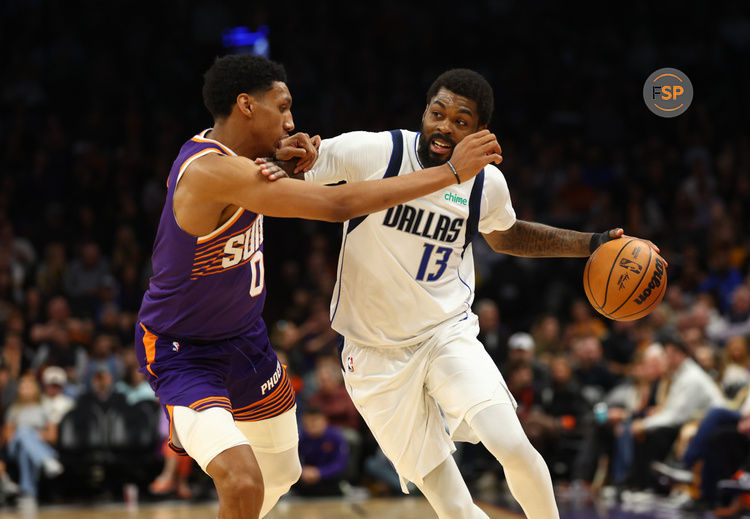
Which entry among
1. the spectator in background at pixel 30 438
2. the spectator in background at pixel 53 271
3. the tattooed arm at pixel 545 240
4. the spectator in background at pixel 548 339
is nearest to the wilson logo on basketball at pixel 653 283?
the tattooed arm at pixel 545 240

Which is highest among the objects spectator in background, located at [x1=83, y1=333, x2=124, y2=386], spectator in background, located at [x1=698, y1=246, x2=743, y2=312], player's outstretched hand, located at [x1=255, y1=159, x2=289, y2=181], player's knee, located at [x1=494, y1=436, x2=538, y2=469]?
player's outstretched hand, located at [x1=255, y1=159, x2=289, y2=181]

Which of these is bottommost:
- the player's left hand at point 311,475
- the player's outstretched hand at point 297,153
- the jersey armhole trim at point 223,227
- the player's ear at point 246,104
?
the player's left hand at point 311,475

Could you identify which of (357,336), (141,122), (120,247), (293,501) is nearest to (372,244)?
(357,336)

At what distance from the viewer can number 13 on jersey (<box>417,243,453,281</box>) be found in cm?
484

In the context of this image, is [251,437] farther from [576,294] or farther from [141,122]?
[141,122]

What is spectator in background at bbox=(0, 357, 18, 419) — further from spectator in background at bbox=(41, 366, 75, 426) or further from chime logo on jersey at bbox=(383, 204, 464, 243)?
chime logo on jersey at bbox=(383, 204, 464, 243)

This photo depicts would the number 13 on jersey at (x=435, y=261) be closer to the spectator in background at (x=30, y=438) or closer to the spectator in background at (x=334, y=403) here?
the spectator in background at (x=334, y=403)

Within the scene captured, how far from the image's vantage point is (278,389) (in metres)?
4.73

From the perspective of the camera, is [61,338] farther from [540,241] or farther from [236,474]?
[236,474]

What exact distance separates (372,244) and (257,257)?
0.62m

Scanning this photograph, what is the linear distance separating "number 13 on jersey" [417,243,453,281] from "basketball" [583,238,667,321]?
70cm

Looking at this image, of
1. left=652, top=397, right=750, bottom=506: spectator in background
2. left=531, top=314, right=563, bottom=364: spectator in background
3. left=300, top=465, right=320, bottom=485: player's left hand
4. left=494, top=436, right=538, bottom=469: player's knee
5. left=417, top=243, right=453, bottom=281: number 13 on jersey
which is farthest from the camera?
left=531, top=314, right=563, bottom=364: spectator in background

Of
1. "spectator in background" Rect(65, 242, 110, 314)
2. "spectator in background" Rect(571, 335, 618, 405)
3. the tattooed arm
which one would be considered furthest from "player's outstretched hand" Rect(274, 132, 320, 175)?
"spectator in background" Rect(65, 242, 110, 314)

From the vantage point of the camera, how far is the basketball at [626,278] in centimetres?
486
